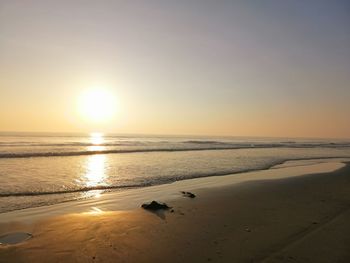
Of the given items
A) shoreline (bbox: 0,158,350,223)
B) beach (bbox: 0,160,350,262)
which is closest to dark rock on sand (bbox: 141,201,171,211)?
beach (bbox: 0,160,350,262)

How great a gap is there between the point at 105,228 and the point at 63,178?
10066 millimetres

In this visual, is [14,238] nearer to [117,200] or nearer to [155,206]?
[155,206]

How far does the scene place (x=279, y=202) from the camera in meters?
11.7

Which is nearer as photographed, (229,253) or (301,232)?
(229,253)

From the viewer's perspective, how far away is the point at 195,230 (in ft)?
26.3

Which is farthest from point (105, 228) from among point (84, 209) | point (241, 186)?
point (241, 186)

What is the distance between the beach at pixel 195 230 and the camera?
251 inches

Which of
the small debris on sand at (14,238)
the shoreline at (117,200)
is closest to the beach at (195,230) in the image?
the shoreline at (117,200)

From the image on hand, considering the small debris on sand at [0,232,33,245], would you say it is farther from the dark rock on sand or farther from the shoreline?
the dark rock on sand

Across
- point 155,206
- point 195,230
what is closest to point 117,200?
point 155,206

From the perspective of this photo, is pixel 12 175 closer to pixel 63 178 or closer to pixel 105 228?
pixel 63 178

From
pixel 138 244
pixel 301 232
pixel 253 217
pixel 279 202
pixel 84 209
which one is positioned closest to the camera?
pixel 138 244

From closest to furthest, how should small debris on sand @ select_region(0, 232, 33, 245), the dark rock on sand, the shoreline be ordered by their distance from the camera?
small debris on sand @ select_region(0, 232, 33, 245) → the shoreline → the dark rock on sand

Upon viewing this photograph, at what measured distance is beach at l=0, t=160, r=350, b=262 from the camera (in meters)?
6.39
